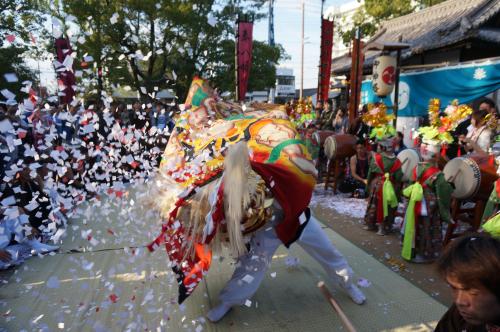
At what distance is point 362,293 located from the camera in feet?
8.50

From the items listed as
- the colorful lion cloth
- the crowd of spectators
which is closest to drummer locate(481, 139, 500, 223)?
the colorful lion cloth

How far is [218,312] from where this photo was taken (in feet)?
7.59

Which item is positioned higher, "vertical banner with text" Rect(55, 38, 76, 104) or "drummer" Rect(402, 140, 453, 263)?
"vertical banner with text" Rect(55, 38, 76, 104)

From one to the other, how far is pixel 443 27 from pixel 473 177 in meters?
6.20

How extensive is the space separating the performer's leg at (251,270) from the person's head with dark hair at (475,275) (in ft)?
3.98

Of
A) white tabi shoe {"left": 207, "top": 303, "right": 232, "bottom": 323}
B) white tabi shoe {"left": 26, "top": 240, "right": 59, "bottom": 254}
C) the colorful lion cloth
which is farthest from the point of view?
white tabi shoe {"left": 26, "top": 240, "right": 59, "bottom": 254}

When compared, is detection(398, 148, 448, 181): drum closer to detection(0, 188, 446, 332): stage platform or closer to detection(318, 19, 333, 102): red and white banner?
detection(0, 188, 446, 332): stage platform

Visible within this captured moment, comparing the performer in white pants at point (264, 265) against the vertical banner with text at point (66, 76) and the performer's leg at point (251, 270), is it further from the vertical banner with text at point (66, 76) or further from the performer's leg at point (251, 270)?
the vertical banner with text at point (66, 76)

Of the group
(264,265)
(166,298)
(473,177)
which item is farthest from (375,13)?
(166,298)

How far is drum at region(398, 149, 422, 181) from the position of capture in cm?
377

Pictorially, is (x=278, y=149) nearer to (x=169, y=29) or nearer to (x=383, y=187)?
(x=383, y=187)

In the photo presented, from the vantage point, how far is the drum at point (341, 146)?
561 centimetres

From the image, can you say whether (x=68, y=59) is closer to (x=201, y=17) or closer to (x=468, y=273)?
(x=468, y=273)

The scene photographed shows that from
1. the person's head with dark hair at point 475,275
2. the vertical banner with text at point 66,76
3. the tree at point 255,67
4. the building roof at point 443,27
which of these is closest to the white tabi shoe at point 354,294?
the person's head with dark hair at point 475,275
